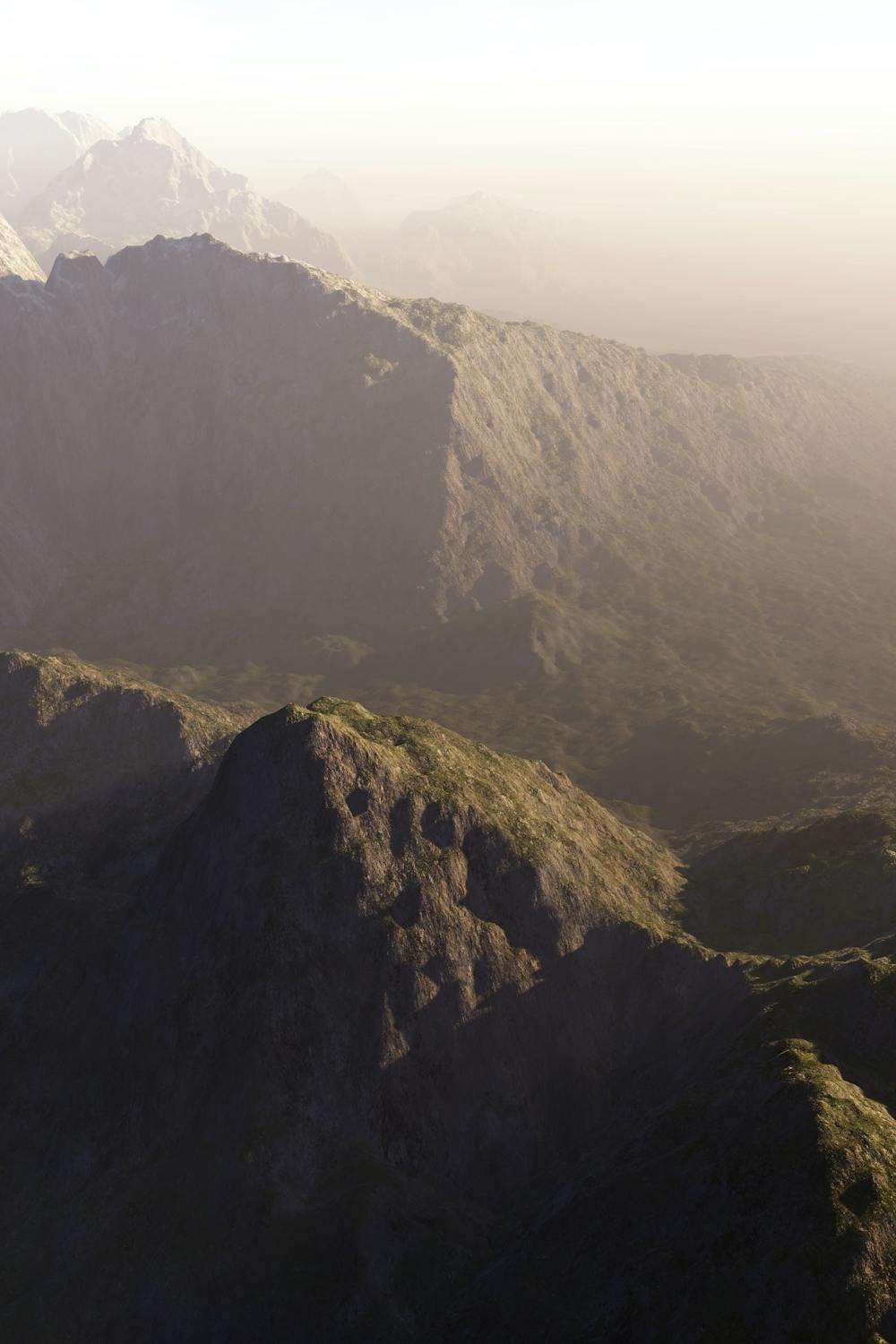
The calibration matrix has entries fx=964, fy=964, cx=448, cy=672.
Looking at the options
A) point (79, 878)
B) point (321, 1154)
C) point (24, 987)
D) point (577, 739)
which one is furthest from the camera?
point (577, 739)

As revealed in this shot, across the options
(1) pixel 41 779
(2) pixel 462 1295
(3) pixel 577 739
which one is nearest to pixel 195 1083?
(2) pixel 462 1295

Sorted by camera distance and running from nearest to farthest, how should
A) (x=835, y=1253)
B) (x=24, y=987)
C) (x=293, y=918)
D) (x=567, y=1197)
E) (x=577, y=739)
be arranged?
(x=835, y=1253), (x=567, y=1197), (x=293, y=918), (x=24, y=987), (x=577, y=739)

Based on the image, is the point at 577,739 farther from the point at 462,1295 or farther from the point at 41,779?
the point at 462,1295

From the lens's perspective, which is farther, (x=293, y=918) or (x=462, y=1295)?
(x=293, y=918)

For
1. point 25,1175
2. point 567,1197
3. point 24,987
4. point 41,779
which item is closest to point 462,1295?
point 567,1197

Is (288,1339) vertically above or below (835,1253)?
below

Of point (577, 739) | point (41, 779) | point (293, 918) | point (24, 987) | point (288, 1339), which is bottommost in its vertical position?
point (288, 1339)
